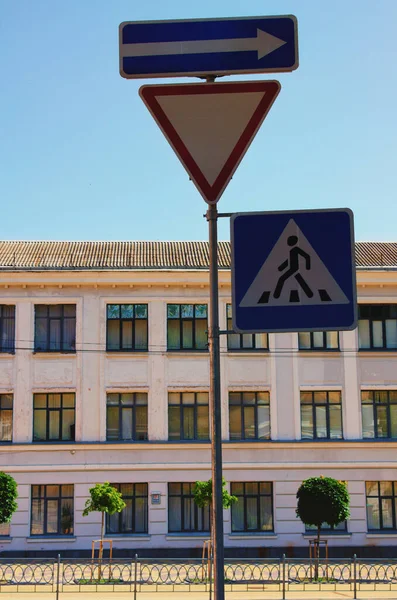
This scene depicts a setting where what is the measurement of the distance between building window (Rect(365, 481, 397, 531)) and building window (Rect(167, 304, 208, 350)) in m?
8.09

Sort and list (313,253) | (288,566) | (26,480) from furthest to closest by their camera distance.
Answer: (26,480) < (288,566) < (313,253)

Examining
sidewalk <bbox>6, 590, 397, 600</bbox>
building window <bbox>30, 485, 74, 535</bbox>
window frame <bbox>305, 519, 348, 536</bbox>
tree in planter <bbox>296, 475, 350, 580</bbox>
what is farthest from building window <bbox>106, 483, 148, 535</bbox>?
sidewalk <bbox>6, 590, 397, 600</bbox>

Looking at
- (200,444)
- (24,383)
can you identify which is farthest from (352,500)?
(24,383)

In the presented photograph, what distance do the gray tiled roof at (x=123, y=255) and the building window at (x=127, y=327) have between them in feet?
5.12

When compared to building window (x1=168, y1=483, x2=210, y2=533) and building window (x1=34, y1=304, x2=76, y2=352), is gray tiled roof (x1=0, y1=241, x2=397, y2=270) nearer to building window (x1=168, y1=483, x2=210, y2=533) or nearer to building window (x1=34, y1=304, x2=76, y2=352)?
building window (x1=34, y1=304, x2=76, y2=352)

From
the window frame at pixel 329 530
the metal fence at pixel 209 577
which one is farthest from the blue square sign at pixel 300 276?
the window frame at pixel 329 530

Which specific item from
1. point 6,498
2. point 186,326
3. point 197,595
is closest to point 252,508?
point 186,326

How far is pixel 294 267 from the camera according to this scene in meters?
4.07

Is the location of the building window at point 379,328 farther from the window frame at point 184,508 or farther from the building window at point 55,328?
the building window at point 55,328

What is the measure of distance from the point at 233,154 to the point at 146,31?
0.79 metres

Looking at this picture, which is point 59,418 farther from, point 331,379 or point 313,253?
point 313,253

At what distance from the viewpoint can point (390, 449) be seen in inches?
1198

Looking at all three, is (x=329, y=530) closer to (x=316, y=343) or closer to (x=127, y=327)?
(x=316, y=343)

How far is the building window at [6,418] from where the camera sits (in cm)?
2989
